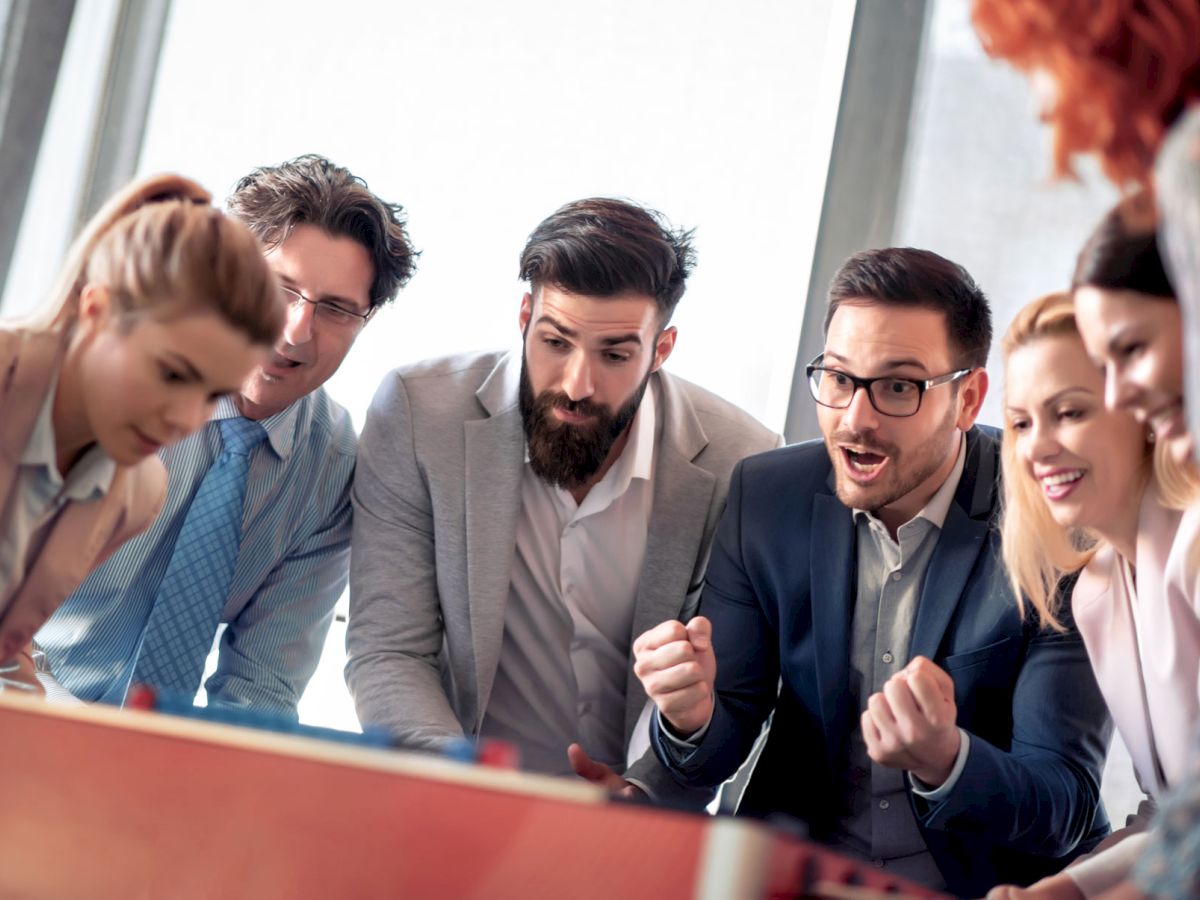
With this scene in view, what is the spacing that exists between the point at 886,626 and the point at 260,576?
1.09 metres

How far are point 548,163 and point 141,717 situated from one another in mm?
2109

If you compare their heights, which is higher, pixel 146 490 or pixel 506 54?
pixel 506 54

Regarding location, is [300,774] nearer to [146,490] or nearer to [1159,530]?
[146,490]

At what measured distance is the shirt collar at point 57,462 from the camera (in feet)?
4.68

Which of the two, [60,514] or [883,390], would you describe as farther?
[883,390]

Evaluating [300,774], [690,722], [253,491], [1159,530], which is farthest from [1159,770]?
[253,491]

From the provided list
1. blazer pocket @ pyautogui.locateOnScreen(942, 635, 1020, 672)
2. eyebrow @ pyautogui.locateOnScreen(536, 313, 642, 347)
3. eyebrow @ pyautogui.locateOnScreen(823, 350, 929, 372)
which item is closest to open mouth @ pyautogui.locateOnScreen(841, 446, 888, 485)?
eyebrow @ pyautogui.locateOnScreen(823, 350, 929, 372)

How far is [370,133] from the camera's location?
9.82 ft

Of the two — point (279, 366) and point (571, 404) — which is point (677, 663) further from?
point (279, 366)

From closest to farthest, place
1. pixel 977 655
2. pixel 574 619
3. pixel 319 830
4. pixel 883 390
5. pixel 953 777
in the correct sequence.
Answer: pixel 319 830
pixel 953 777
pixel 977 655
pixel 883 390
pixel 574 619

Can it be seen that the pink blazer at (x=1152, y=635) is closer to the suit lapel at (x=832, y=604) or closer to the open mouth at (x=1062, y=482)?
the open mouth at (x=1062, y=482)

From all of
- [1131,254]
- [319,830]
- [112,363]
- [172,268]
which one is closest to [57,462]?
[112,363]

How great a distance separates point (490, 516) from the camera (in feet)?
7.47

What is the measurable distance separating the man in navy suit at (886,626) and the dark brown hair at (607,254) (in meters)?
0.32
